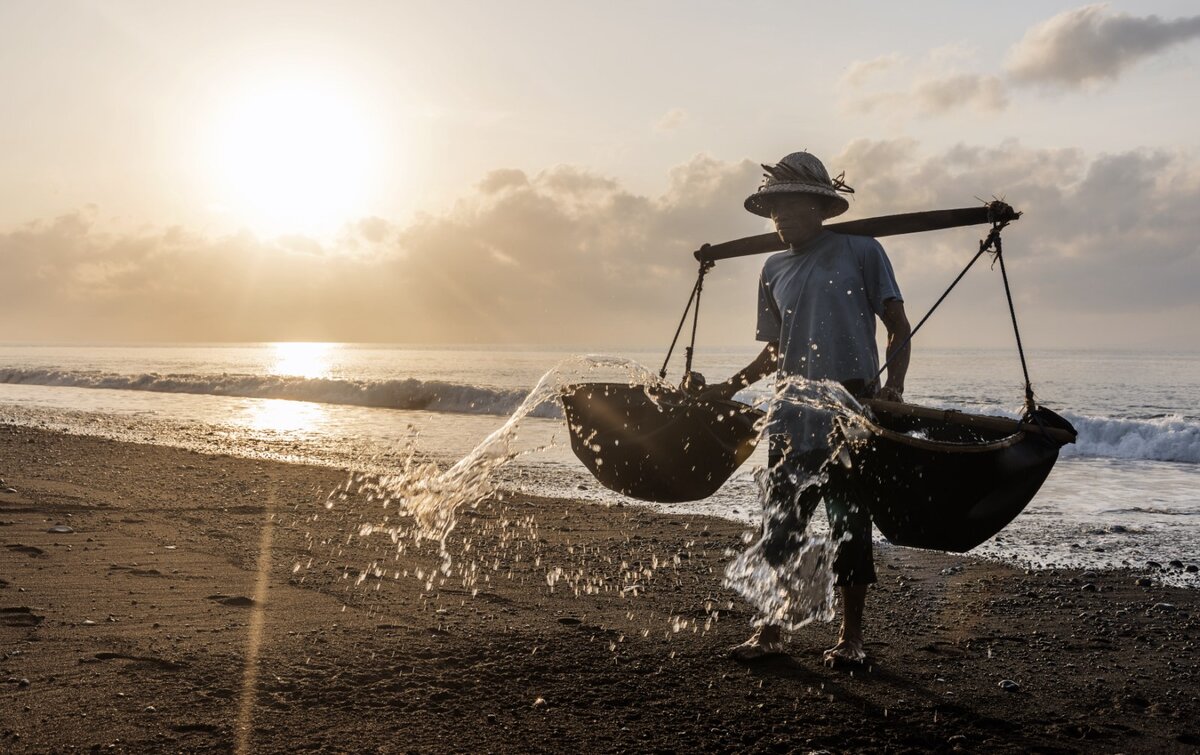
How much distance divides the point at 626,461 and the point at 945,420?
1679mm

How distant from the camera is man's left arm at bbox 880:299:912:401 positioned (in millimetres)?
3814

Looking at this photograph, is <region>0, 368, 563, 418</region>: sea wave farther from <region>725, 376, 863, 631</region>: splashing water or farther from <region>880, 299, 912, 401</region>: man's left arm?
<region>880, 299, 912, 401</region>: man's left arm

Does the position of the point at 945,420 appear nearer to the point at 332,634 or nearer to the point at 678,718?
the point at 678,718

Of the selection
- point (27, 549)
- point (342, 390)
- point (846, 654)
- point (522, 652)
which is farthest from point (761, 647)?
point (342, 390)

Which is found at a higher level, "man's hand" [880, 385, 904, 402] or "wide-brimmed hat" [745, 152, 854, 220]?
"wide-brimmed hat" [745, 152, 854, 220]

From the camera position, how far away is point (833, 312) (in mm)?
3848

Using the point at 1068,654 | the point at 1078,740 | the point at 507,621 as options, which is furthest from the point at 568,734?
the point at 1068,654

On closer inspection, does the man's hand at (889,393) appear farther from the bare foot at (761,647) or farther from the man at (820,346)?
the bare foot at (761,647)

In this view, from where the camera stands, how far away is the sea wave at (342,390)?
979 inches

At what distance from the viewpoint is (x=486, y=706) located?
11.0 ft

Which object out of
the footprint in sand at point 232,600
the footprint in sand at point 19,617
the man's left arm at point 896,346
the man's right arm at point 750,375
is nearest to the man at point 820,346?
the man's left arm at point 896,346

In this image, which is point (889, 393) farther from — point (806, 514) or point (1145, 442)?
point (1145, 442)

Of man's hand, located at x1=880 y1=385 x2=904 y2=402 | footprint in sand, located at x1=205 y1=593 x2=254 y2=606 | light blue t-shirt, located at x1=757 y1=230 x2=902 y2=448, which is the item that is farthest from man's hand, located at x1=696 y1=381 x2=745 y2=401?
footprint in sand, located at x1=205 y1=593 x2=254 y2=606

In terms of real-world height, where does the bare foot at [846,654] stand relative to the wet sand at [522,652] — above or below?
above
